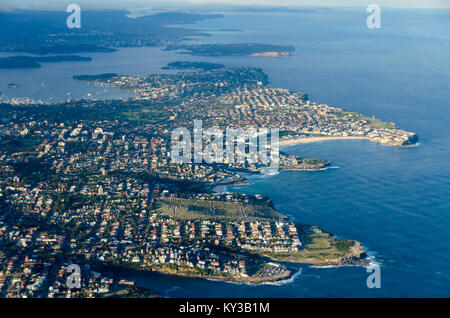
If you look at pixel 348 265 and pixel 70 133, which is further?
pixel 70 133

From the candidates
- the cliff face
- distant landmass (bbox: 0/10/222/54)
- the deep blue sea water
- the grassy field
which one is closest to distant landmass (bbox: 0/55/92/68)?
the deep blue sea water

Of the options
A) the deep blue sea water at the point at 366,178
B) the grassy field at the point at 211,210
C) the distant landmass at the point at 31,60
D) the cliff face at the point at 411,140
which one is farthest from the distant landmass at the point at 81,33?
the grassy field at the point at 211,210

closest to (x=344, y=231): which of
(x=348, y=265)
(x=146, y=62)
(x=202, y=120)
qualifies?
(x=348, y=265)

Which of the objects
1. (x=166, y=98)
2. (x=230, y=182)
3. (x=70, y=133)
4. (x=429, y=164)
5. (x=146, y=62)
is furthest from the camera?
(x=146, y=62)

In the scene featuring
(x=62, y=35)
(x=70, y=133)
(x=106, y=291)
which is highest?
(x=62, y=35)

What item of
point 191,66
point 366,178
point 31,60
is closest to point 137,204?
point 366,178

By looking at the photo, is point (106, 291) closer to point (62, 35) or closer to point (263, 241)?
point (263, 241)

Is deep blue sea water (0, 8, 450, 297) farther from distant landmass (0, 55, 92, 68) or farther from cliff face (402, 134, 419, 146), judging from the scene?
distant landmass (0, 55, 92, 68)
